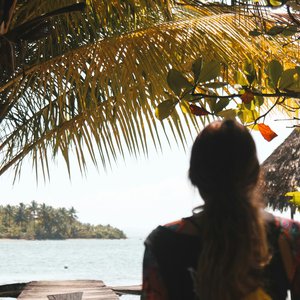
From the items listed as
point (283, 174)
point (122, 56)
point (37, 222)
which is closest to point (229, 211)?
point (122, 56)

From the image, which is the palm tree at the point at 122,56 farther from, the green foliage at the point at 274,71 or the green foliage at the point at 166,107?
the green foliage at the point at 274,71

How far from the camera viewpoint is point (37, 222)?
54.9m

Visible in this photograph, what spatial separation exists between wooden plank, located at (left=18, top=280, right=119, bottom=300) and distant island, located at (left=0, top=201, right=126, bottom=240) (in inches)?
1731

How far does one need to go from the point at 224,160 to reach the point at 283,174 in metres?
9.44

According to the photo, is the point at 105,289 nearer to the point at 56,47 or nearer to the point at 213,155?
the point at 56,47

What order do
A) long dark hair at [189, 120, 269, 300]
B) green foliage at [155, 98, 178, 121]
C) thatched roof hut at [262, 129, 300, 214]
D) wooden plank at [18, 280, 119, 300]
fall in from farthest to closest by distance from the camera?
thatched roof hut at [262, 129, 300, 214] → wooden plank at [18, 280, 119, 300] → green foliage at [155, 98, 178, 121] → long dark hair at [189, 120, 269, 300]

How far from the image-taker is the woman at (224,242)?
136 cm

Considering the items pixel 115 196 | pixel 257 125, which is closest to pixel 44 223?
pixel 115 196

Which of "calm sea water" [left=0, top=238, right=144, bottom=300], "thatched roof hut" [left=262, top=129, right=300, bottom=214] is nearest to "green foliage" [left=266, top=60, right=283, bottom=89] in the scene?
"thatched roof hut" [left=262, top=129, right=300, bottom=214]

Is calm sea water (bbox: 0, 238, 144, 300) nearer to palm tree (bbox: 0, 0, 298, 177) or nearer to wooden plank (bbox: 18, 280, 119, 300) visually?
wooden plank (bbox: 18, 280, 119, 300)

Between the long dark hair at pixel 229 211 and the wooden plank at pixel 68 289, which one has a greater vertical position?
the long dark hair at pixel 229 211

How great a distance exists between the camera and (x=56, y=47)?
→ 6.76 meters

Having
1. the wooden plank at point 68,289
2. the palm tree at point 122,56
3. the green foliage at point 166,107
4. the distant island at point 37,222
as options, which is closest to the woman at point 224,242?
the green foliage at point 166,107

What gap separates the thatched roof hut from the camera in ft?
34.3
